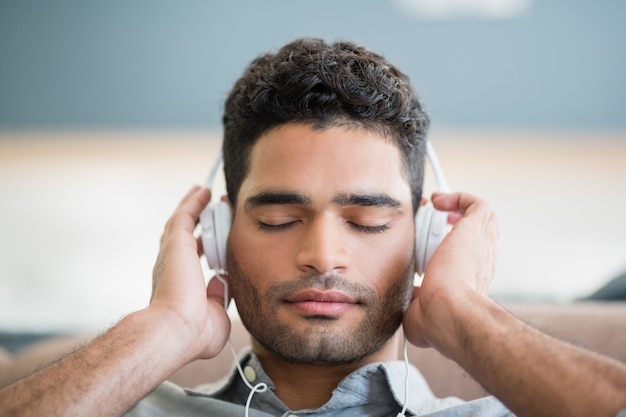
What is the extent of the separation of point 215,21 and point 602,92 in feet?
4.95

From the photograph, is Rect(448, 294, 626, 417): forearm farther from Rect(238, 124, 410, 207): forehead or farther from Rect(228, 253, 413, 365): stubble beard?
Rect(238, 124, 410, 207): forehead

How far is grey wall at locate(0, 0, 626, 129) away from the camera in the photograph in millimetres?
2912

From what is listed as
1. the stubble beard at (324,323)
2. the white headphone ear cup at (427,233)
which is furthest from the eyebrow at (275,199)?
the white headphone ear cup at (427,233)

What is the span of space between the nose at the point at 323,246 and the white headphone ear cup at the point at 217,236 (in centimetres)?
22

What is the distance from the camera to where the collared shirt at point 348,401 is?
5.01ft

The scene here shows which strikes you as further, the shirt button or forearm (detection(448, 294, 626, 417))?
the shirt button

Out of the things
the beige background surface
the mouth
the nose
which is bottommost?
the beige background surface

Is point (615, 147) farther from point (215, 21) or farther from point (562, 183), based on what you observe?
point (215, 21)

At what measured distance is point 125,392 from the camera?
1340 mm

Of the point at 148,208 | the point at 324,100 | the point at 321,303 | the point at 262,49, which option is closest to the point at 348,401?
the point at 321,303

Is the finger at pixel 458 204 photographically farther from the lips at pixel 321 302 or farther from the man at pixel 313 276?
the lips at pixel 321 302

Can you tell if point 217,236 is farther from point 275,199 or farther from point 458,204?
point 458,204

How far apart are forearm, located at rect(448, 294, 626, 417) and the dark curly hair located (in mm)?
434

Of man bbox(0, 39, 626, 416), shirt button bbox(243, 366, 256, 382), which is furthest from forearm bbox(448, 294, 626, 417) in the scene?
shirt button bbox(243, 366, 256, 382)
